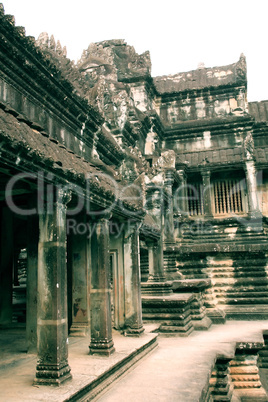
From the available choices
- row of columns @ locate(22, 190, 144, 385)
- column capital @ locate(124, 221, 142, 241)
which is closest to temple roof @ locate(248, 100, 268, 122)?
column capital @ locate(124, 221, 142, 241)

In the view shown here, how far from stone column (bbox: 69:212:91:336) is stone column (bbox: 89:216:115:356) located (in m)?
1.10

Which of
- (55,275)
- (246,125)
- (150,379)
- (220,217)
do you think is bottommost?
(150,379)

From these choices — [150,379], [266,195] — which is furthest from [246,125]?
[150,379]

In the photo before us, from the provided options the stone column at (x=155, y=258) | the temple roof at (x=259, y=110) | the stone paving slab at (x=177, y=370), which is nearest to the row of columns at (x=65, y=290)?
the stone paving slab at (x=177, y=370)

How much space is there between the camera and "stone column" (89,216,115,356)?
605 cm

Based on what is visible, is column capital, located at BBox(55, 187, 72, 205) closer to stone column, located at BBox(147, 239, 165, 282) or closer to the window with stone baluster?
stone column, located at BBox(147, 239, 165, 282)

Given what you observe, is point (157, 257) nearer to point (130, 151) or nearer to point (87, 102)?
point (130, 151)

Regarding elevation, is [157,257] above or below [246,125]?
below

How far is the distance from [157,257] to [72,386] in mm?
7111

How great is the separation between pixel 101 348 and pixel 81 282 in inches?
74.2

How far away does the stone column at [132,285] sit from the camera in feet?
25.9

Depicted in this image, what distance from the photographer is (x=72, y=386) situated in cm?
442

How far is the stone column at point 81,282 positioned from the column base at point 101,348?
1.58m

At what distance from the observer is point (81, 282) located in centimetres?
771
